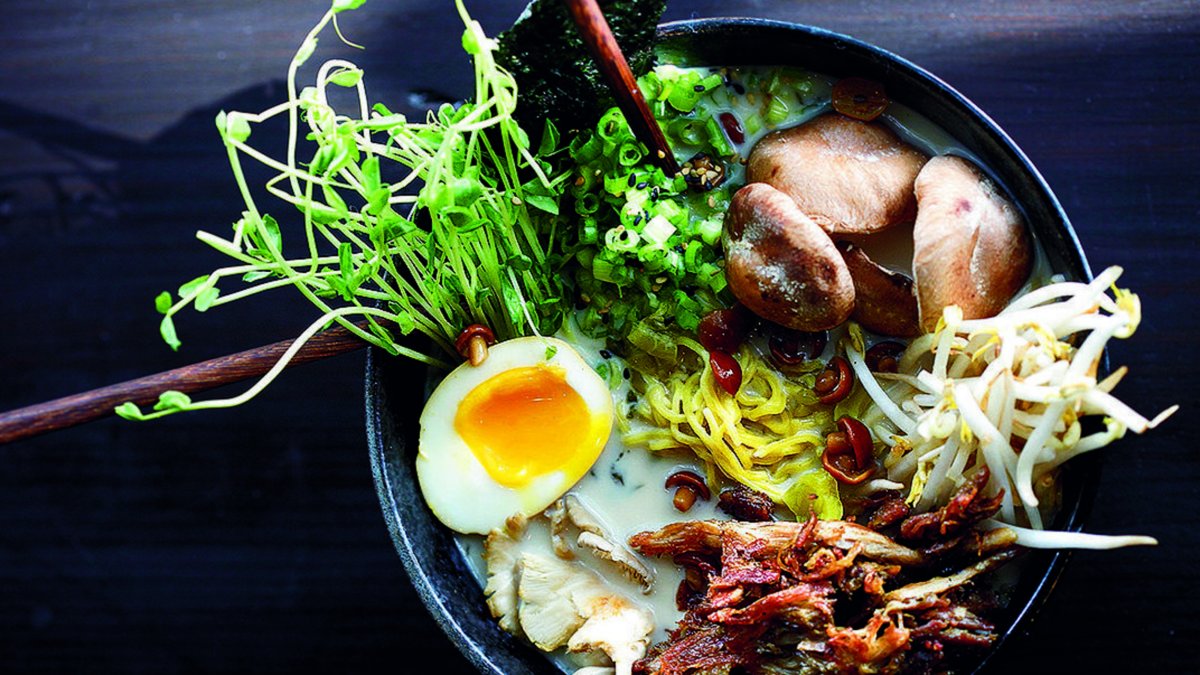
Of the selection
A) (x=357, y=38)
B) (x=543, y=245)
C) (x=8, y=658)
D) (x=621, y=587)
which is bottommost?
(x=8, y=658)

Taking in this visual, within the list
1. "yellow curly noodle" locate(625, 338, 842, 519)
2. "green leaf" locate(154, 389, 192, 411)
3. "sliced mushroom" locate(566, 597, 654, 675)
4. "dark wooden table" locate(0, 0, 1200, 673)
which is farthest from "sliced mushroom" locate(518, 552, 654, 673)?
"green leaf" locate(154, 389, 192, 411)

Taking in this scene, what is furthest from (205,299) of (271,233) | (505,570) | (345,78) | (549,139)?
(505,570)

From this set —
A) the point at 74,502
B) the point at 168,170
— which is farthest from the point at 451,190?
the point at 74,502

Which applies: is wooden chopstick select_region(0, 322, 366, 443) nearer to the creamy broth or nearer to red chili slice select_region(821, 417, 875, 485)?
the creamy broth

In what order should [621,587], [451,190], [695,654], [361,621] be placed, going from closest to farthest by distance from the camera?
[451,190]
[695,654]
[621,587]
[361,621]

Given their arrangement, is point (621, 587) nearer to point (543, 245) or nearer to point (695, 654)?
point (695, 654)

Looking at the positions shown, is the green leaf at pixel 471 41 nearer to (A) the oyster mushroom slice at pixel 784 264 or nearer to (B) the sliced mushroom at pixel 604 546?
(A) the oyster mushroom slice at pixel 784 264

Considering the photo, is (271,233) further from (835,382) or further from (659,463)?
(835,382)
